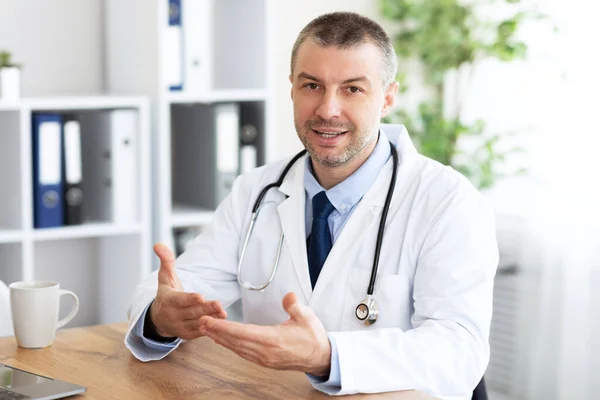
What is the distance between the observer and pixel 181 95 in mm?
2938

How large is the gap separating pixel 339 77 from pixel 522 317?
1647mm

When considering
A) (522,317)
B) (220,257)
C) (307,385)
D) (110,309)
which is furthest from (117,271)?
(307,385)

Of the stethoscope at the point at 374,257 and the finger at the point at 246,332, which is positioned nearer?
the finger at the point at 246,332

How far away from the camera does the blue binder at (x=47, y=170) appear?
277 centimetres

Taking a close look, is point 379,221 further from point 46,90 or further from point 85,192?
point 46,90

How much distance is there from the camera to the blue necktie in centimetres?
193

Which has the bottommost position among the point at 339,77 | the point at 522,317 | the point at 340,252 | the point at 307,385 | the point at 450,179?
the point at 522,317

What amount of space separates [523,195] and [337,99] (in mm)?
1581

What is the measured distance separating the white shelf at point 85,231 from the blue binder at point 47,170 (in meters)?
0.04

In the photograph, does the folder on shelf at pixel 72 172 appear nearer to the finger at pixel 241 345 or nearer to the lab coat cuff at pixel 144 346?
the lab coat cuff at pixel 144 346

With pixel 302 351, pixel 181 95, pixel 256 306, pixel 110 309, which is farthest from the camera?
pixel 110 309

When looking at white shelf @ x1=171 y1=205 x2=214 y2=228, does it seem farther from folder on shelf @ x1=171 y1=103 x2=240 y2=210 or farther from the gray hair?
the gray hair

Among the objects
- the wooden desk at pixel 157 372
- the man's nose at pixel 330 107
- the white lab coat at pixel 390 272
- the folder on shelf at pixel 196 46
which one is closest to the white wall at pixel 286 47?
the folder on shelf at pixel 196 46

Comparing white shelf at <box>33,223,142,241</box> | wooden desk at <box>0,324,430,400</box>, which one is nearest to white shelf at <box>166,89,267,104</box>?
white shelf at <box>33,223,142,241</box>
